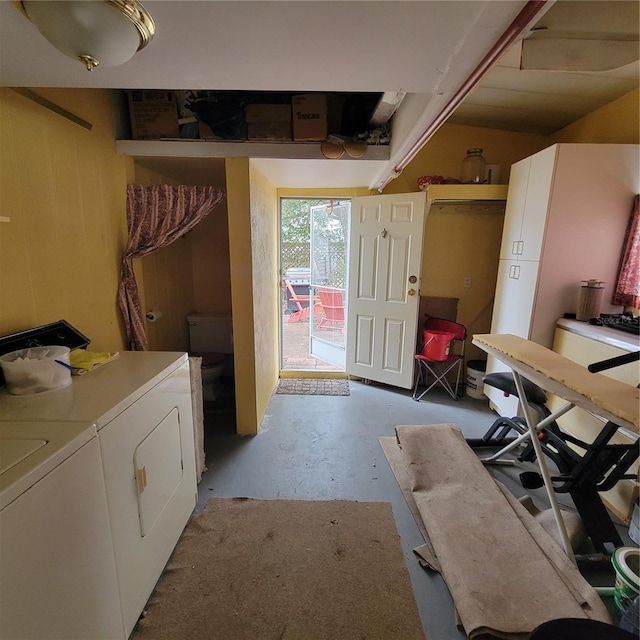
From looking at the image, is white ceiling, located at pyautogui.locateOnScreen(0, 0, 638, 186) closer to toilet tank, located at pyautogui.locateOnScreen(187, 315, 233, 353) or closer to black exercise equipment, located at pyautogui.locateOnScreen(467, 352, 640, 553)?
black exercise equipment, located at pyautogui.locateOnScreen(467, 352, 640, 553)

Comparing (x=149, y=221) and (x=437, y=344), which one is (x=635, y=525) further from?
(x=149, y=221)

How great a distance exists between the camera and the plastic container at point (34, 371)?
3.72 ft

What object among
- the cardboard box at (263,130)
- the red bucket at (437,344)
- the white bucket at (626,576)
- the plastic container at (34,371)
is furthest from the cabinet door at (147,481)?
the red bucket at (437,344)

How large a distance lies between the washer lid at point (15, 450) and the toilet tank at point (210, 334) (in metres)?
2.23

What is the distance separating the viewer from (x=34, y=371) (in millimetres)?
1156

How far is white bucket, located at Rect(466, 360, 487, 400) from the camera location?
3.16 meters

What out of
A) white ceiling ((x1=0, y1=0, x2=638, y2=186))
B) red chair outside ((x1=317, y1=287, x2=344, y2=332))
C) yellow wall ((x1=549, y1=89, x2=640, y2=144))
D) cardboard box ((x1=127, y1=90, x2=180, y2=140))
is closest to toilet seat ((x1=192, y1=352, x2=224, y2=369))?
red chair outside ((x1=317, y1=287, x2=344, y2=332))

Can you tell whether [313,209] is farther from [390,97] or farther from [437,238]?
[390,97]

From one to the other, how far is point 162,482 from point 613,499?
8.24 feet

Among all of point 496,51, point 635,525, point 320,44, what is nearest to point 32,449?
point 320,44

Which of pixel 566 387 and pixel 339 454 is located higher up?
pixel 566 387

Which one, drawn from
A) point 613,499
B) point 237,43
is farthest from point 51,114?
point 613,499

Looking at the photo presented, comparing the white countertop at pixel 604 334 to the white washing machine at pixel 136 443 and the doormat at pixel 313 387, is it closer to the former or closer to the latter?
the doormat at pixel 313 387

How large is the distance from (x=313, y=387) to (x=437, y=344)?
1373 mm
